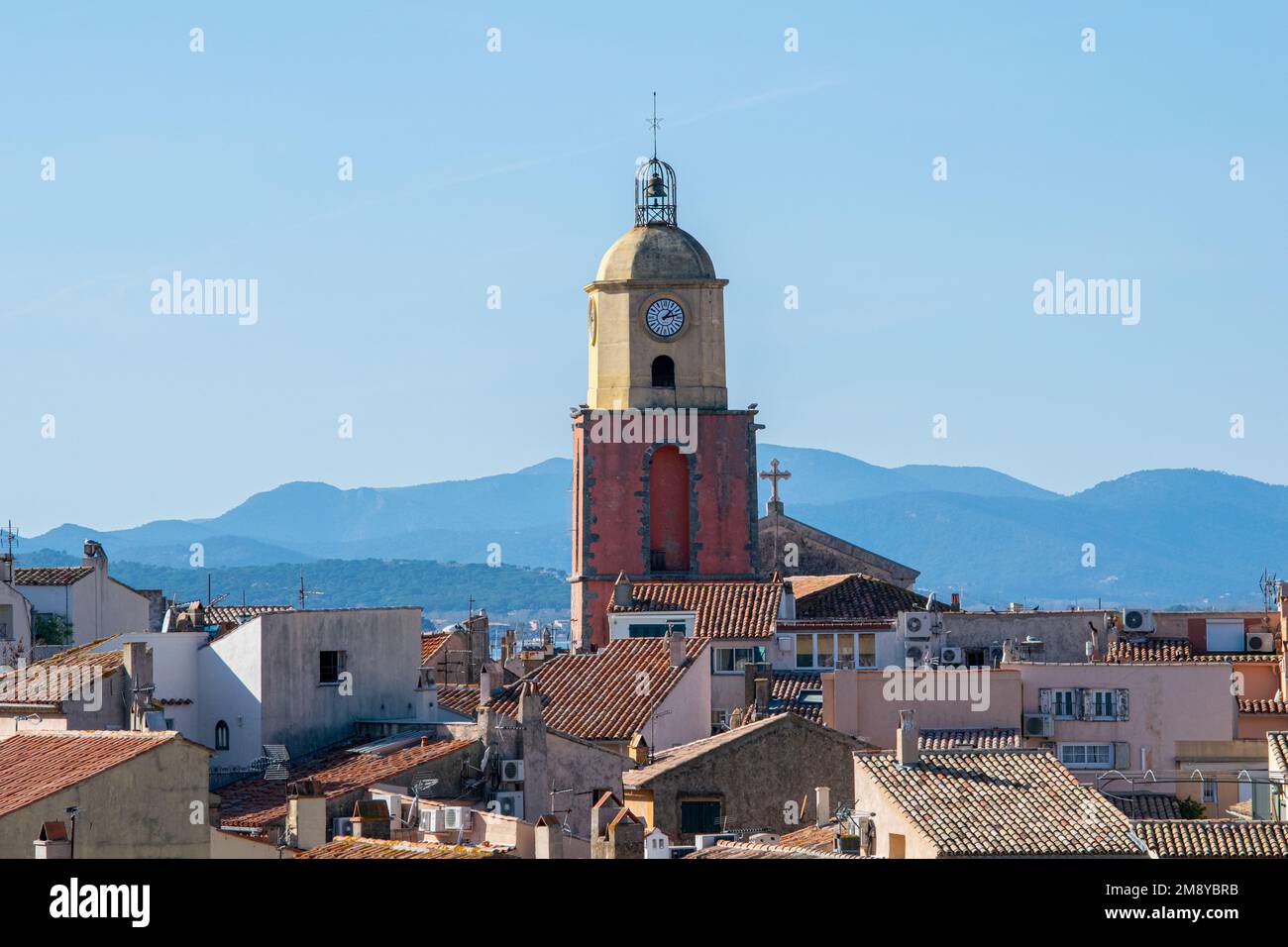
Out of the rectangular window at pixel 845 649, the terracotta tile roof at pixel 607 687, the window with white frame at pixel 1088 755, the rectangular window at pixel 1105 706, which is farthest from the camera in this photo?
the rectangular window at pixel 845 649

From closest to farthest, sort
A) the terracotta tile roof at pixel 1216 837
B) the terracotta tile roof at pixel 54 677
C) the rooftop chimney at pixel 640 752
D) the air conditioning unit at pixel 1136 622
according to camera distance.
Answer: the terracotta tile roof at pixel 1216 837
the rooftop chimney at pixel 640 752
the terracotta tile roof at pixel 54 677
the air conditioning unit at pixel 1136 622

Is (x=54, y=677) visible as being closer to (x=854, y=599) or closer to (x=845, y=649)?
(x=845, y=649)

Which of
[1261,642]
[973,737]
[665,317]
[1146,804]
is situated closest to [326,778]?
[973,737]

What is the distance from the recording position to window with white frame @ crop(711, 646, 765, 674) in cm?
5288

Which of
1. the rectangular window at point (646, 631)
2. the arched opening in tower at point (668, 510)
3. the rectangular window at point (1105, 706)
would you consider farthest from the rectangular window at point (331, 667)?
the arched opening in tower at point (668, 510)

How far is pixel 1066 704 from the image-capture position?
4619 centimetres

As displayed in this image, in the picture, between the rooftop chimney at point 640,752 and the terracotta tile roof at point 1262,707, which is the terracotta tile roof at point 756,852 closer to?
the rooftop chimney at point 640,752

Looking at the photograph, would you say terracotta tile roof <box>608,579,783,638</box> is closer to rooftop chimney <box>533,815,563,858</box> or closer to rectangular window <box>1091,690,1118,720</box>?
rectangular window <box>1091,690,1118,720</box>

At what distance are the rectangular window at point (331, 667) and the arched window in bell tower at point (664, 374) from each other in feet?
97.7

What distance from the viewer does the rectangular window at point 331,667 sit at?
45.7m

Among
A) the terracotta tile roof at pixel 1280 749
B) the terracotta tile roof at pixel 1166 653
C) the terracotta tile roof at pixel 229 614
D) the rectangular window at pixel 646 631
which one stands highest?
the terracotta tile roof at pixel 229 614
